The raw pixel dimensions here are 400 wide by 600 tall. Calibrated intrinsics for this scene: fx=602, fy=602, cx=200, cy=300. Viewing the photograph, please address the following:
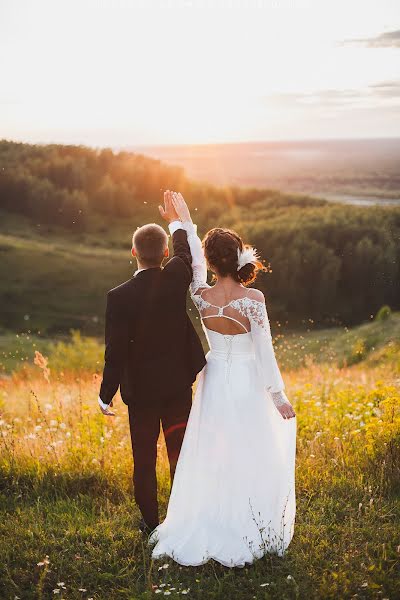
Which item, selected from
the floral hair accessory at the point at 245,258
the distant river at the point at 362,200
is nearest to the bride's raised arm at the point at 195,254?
the floral hair accessory at the point at 245,258

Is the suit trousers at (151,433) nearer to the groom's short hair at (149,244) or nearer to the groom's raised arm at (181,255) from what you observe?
the groom's raised arm at (181,255)

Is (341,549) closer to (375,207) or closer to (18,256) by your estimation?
(18,256)

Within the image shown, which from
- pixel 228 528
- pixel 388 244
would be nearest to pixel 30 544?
pixel 228 528

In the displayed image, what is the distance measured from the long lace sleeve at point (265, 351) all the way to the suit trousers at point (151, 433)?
1.99 ft

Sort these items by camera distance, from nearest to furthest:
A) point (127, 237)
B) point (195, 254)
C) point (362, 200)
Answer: point (195, 254), point (362, 200), point (127, 237)

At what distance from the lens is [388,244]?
36812 mm

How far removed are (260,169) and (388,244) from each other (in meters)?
14.5

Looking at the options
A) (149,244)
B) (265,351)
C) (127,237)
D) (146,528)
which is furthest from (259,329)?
(127,237)

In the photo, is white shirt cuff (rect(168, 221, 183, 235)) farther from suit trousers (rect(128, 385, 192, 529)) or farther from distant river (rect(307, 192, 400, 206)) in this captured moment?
distant river (rect(307, 192, 400, 206))

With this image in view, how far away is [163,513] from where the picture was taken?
477 cm

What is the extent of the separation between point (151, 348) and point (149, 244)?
714mm

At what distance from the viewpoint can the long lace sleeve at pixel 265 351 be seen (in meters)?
3.99

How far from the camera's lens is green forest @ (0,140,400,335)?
34062mm

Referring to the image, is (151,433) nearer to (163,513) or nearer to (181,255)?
(163,513)
